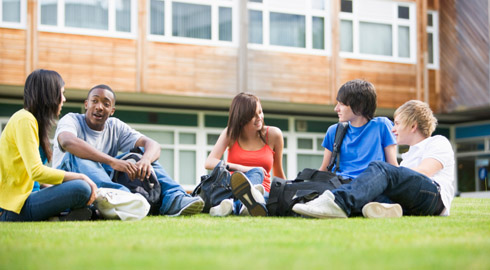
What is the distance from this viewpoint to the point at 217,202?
19.9 feet

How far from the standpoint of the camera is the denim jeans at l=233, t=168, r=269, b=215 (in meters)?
5.89

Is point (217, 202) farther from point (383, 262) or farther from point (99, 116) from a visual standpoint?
point (383, 262)

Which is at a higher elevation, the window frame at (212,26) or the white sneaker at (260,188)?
the window frame at (212,26)

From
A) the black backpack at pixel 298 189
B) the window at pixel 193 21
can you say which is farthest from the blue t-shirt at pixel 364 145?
Answer: the window at pixel 193 21

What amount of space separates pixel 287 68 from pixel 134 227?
14.5m

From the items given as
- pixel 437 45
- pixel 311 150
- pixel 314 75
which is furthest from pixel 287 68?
pixel 437 45

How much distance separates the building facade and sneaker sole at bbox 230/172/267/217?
38.5ft

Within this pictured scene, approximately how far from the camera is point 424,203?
17.4 ft

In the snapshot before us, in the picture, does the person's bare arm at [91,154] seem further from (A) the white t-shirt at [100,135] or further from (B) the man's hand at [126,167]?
(A) the white t-shirt at [100,135]

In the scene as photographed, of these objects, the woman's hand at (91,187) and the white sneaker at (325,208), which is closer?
the white sneaker at (325,208)

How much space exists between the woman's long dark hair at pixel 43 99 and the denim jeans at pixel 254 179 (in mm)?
1673

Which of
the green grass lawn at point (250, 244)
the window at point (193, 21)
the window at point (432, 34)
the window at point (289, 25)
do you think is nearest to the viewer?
the green grass lawn at point (250, 244)

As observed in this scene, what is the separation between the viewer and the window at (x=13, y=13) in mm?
16516

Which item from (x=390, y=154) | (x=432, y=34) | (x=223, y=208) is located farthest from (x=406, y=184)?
(x=432, y=34)
